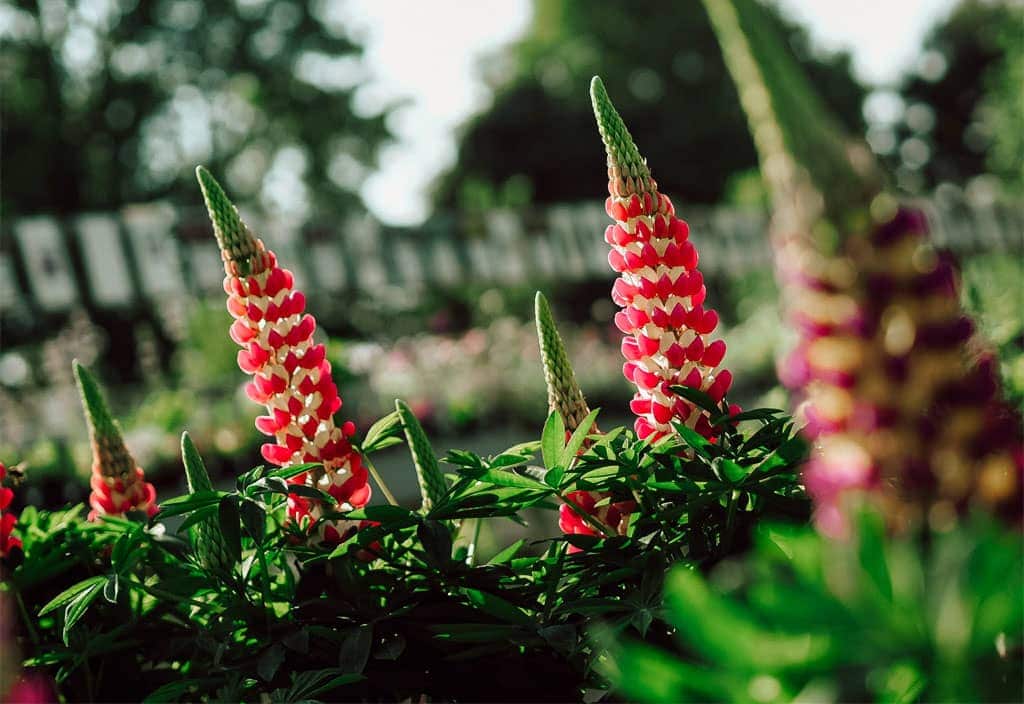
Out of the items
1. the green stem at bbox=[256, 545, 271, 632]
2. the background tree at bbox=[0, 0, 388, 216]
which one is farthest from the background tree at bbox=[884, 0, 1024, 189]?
the green stem at bbox=[256, 545, 271, 632]

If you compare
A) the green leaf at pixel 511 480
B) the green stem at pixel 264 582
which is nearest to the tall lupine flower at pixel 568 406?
the green leaf at pixel 511 480

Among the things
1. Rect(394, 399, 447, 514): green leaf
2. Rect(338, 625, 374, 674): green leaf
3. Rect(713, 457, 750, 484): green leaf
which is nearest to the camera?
Rect(713, 457, 750, 484): green leaf

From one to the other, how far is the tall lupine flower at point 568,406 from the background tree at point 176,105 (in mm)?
21499

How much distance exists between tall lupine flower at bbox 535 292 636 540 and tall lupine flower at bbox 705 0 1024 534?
1.82 feet

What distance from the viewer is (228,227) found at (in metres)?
1.20

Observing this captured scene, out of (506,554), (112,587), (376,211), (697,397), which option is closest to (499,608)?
(506,554)

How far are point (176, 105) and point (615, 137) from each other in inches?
940

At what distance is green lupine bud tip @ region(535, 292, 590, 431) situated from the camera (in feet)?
3.70

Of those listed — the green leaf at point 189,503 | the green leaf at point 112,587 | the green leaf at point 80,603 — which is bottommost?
the green leaf at point 80,603

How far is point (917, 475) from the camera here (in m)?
0.54

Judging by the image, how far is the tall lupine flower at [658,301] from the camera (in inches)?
43.4

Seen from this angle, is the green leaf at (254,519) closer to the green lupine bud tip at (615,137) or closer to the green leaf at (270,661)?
the green leaf at (270,661)

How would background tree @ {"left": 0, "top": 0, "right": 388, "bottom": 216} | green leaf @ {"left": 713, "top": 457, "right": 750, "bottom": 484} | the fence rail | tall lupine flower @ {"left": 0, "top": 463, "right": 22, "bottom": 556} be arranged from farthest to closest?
1. background tree @ {"left": 0, "top": 0, "right": 388, "bottom": 216}
2. the fence rail
3. tall lupine flower @ {"left": 0, "top": 463, "right": 22, "bottom": 556}
4. green leaf @ {"left": 713, "top": 457, "right": 750, "bottom": 484}

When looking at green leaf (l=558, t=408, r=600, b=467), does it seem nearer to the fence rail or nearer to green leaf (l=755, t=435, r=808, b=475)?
green leaf (l=755, t=435, r=808, b=475)
